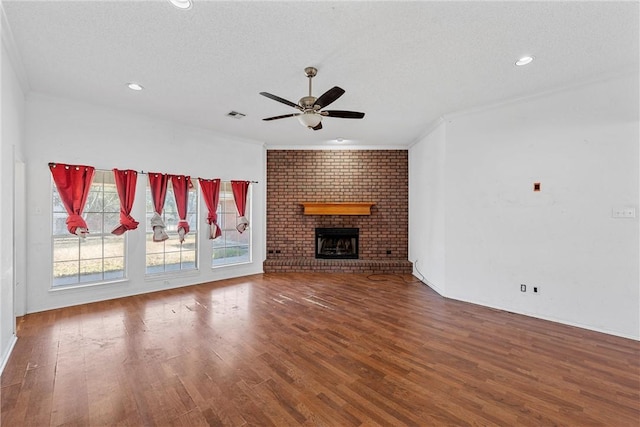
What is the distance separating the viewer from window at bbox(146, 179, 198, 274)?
4.47m

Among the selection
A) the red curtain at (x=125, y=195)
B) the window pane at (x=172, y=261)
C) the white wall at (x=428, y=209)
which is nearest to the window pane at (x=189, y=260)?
the window pane at (x=172, y=261)

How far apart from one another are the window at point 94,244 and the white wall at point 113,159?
134 millimetres

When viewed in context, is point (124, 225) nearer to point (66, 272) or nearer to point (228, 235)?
point (66, 272)

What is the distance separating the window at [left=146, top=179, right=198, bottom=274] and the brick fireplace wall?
→ 166 cm

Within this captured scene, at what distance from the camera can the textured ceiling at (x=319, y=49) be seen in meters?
2.03

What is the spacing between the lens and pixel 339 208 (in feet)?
19.6

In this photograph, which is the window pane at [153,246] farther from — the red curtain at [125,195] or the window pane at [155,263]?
the red curtain at [125,195]

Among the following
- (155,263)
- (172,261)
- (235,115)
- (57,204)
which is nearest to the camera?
(57,204)

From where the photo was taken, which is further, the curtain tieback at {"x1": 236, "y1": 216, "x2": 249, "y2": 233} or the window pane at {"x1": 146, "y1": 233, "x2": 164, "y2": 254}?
the curtain tieback at {"x1": 236, "y1": 216, "x2": 249, "y2": 233}

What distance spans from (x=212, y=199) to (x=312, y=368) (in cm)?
375

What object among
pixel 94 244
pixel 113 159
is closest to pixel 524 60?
pixel 113 159

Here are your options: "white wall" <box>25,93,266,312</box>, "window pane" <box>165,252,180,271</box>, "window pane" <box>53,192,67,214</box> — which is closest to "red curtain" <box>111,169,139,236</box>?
"white wall" <box>25,93,266,312</box>

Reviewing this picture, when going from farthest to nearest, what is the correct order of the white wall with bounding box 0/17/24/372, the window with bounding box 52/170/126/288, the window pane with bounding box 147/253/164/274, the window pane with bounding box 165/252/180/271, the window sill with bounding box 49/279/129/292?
the window pane with bounding box 165/252/180/271, the window pane with bounding box 147/253/164/274, the window with bounding box 52/170/126/288, the window sill with bounding box 49/279/129/292, the white wall with bounding box 0/17/24/372

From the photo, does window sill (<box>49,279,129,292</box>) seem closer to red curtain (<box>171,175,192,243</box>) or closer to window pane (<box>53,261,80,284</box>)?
window pane (<box>53,261,80,284</box>)
